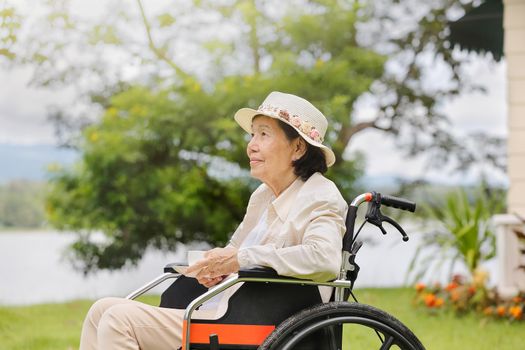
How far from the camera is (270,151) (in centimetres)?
221

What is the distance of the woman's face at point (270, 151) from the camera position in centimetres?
221

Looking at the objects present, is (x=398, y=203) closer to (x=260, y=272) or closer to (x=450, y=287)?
(x=260, y=272)

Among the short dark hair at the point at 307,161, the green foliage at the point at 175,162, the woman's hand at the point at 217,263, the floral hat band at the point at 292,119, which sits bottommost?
the woman's hand at the point at 217,263

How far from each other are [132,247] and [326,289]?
19.2ft

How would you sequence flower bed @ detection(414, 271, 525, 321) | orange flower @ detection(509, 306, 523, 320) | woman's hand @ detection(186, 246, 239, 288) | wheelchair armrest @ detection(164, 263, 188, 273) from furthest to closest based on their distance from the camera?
1. flower bed @ detection(414, 271, 525, 321)
2. orange flower @ detection(509, 306, 523, 320)
3. wheelchair armrest @ detection(164, 263, 188, 273)
4. woman's hand @ detection(186, 246, 239, 288)

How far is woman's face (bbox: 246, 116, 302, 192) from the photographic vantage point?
2.21 m

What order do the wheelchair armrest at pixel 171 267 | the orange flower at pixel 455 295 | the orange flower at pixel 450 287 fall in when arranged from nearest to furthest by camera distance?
the wheelchair armrest at pixel 171 267
the orange flower at pixel 455 295
the orange flower at pixel 450 287

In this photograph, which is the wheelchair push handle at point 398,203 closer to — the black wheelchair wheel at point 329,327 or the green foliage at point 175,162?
the black wheelchair wheel at point 329,327

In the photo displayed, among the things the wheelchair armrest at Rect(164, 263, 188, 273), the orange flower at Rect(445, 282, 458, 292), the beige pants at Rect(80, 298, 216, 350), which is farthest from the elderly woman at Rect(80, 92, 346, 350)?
the orange flower at Rect(445, 282, 458, 292)

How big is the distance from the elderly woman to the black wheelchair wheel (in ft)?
0.30

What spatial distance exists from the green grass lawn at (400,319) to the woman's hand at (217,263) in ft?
7.48

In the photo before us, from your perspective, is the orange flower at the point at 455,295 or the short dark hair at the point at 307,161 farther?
the orange flower at the point at 455,295

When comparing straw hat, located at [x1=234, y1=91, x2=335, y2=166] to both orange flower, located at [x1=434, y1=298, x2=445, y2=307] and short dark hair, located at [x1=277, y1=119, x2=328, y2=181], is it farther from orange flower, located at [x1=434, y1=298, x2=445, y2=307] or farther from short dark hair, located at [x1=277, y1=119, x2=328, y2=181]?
orange flower, located at [x1=434, y1=298, x2=445, y2=307]

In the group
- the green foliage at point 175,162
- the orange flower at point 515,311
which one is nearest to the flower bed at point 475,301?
the orange flower at point 515,311
